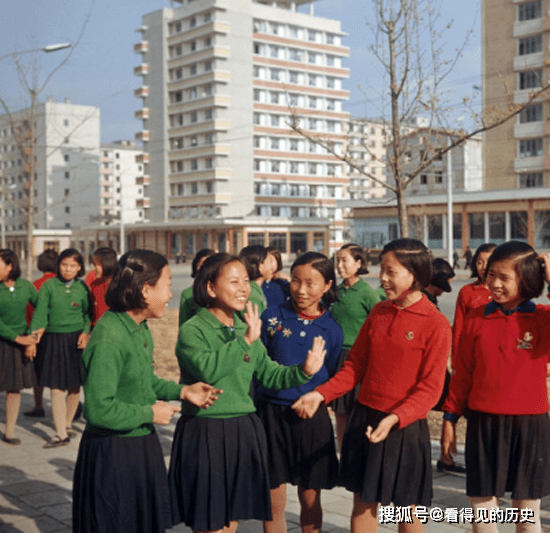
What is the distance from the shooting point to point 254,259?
6188mm

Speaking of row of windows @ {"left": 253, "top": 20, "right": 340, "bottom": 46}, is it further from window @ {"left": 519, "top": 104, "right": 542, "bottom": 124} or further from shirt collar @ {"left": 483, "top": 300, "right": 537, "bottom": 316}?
shirt collar @ {"left": 483, "top": 300, "right": 537, "bottom": 316}

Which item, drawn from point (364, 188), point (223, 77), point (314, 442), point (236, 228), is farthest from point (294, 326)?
point (364, 188)

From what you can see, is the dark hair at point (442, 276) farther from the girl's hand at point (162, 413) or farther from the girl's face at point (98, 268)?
the girl's face at point (98, 268)

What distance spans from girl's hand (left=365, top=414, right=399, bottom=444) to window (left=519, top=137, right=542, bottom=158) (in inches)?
2121

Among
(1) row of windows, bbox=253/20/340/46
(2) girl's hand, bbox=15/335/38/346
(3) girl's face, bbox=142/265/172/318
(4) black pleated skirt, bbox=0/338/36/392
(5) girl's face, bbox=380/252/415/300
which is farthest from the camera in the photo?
(1) row of windows, bbox=253/20/340/46

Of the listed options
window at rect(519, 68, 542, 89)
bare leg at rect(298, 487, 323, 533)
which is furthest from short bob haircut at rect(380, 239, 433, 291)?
window at rect(519, 68, 542, 89)

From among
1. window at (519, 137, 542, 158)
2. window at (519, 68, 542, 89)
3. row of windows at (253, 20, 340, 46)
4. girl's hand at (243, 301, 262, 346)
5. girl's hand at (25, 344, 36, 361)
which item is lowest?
girl's hand at (25, 344, 36, 361)

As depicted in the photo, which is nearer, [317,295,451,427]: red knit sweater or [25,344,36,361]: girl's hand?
[317,295,451,427]: red knit sweater

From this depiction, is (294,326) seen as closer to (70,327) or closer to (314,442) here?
(314,442)

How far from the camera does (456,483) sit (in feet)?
18.9

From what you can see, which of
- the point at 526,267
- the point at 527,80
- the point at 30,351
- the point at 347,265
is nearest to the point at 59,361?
the point at 30,351

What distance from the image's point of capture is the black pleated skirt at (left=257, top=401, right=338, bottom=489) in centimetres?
415

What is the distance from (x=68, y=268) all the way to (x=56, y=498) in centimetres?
240

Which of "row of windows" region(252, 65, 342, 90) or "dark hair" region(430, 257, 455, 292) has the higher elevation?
"row of windows" region(252, 65, 342, 90)
